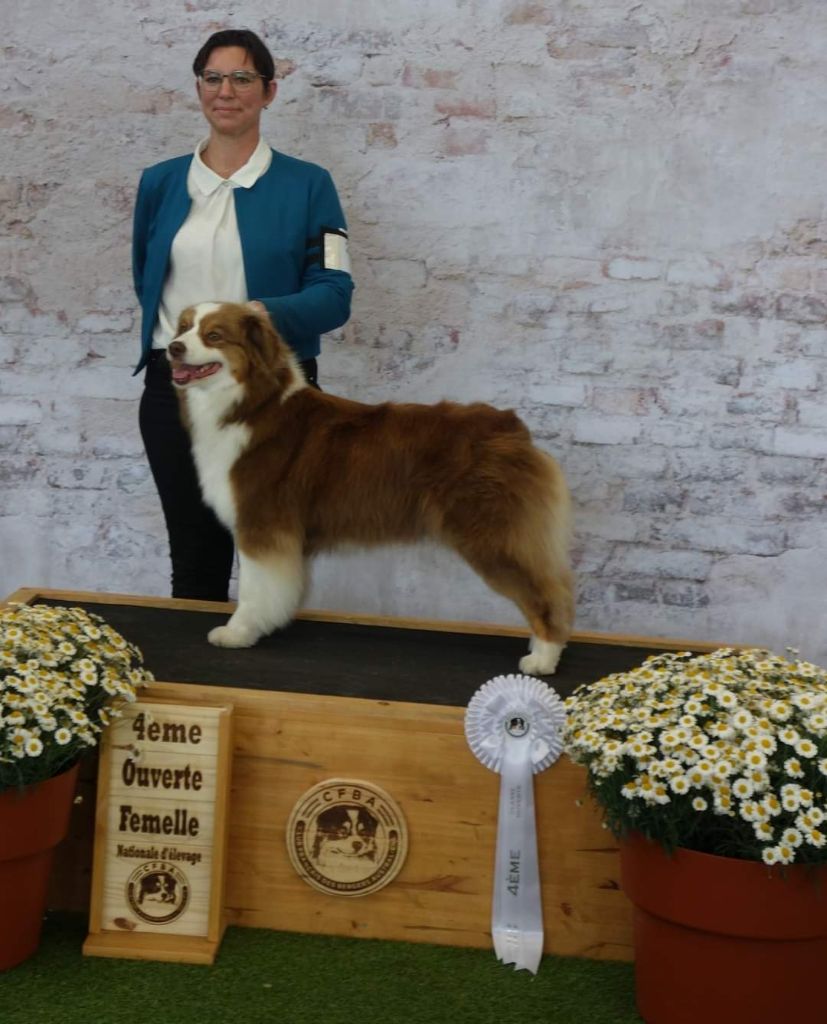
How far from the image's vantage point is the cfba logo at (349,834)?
2.19 metres

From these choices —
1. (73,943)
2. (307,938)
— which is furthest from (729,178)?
(73,943)

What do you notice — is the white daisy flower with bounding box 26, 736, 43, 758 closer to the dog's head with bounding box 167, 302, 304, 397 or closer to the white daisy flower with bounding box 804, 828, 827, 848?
the dog's head with bounding box 167, 302, 304, 397

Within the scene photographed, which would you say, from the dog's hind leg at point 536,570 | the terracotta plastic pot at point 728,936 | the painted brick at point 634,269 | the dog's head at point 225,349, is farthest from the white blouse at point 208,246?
the terracotta plastic pot at point 728,936

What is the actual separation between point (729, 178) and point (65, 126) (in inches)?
89.2

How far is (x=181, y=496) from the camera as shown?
3148 millimetres

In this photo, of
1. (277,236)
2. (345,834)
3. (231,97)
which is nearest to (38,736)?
(345,834)

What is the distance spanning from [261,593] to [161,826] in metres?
0.70

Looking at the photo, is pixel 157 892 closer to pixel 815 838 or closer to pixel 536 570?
pixel 536 570

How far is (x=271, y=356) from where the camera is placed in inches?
103

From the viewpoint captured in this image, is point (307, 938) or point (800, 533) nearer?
point (307, 938)

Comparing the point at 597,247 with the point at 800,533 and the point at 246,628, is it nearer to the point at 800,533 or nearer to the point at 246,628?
the point at 800,533

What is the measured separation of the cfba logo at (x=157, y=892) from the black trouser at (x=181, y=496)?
1.19 metres

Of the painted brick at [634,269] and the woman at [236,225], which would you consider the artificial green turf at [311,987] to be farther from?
the painted brick at [634,269]

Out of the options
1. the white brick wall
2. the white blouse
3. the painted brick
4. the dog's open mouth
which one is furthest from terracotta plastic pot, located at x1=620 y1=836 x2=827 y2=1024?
the painted brick
